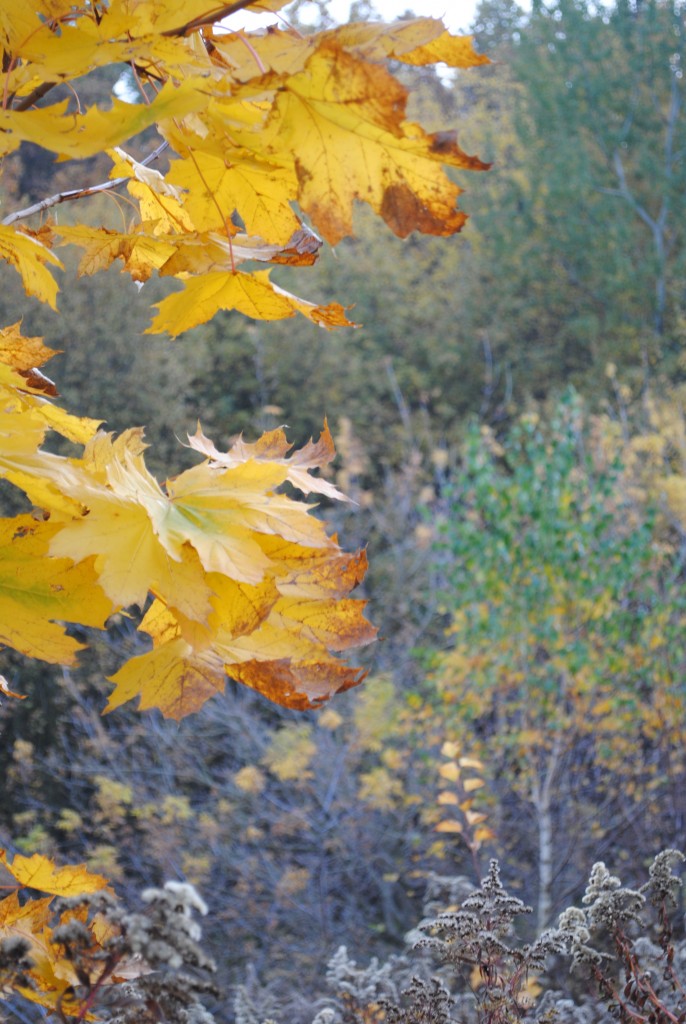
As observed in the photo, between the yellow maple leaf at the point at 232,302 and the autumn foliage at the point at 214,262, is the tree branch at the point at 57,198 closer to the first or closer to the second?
the autumn foliage at the point at 214,262

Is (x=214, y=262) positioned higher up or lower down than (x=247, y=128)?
lower down

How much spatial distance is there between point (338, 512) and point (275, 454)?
16.1 ft

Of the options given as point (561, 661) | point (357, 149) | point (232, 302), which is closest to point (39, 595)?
point (232, 302)

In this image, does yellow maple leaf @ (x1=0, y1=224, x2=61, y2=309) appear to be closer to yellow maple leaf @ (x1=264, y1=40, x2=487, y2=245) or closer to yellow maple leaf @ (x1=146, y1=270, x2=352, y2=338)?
yellow maple leaf @ (x1=146, y1=270, x2=352, y2=338)

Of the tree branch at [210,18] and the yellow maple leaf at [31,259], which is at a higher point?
the tree branch at [210,18]

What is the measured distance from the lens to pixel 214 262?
2.19 feet

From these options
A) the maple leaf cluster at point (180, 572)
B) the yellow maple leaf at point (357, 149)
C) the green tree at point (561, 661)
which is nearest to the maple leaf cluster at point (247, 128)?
the yellow maple leaf at point (357, 149)

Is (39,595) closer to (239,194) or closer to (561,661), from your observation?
(239,194)

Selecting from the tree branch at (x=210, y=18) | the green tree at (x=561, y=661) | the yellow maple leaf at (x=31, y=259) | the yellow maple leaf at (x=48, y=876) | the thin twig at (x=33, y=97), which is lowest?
the green tree at (x=561, y=661)

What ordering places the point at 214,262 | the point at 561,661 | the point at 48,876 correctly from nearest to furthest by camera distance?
1. the point at 214,262
2. the point at 48,876
3. the point at 561,661

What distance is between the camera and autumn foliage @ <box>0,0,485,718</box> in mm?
540

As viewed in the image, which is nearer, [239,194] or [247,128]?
[247,128]

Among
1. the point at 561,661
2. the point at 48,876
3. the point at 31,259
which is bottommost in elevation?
the point at 561,661

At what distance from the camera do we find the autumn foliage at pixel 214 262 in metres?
0.54
